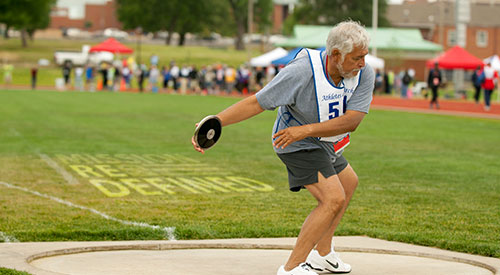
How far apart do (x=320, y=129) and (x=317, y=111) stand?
140 millimetres

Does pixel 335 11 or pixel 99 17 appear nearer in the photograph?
pixel 335 11

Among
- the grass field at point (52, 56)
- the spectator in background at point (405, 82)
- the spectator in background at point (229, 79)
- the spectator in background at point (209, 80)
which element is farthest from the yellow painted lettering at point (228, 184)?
the grass field at point (52, 56)

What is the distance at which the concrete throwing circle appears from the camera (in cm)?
595

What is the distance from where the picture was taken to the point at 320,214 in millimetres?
5516

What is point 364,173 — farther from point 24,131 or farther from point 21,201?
point 24,131

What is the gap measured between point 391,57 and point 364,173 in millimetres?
48022

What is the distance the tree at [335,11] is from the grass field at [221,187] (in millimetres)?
73881

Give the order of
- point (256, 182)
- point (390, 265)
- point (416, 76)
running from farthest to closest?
point (416, 76), point (256, 182), point (390, 265)

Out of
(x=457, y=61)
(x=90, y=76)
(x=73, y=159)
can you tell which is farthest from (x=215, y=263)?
(x=90, y=76)

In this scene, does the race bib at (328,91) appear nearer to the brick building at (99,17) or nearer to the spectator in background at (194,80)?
the spectator in background at (194,80)

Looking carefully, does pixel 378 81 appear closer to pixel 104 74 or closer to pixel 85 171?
pixel 104 74

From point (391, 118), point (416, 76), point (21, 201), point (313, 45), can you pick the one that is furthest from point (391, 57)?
point (21, 201)

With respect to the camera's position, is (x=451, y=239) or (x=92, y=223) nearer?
(x=451, y=239)

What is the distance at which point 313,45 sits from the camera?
2352 inches
